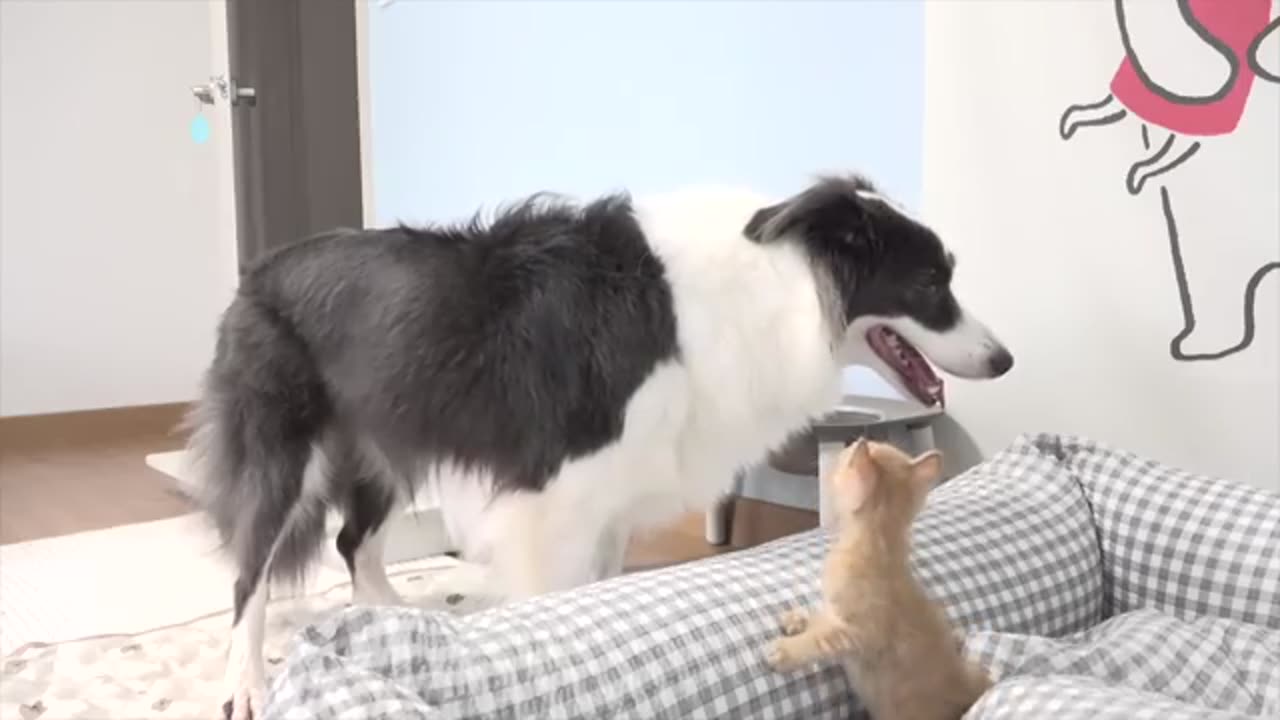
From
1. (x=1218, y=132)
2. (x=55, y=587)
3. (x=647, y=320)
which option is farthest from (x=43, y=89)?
(x=1218, y=132)

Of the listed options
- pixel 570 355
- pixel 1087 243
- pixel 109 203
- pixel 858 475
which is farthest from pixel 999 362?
pixel 109 203

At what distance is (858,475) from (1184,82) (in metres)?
1.05

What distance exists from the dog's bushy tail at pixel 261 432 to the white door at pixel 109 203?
2.76 m

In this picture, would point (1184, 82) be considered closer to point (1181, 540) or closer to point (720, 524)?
point (1181, 540)

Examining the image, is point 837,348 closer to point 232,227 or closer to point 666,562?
point 666,562

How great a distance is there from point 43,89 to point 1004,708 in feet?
13.7

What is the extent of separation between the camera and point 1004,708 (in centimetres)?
110

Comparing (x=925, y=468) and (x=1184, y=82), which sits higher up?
(x=1184, y=82)

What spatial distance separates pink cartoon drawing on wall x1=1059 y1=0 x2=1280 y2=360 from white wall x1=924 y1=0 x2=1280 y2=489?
0.01 metres

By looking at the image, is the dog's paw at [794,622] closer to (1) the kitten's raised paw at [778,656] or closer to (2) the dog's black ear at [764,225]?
(1) the kitten's raised paw at [778,656]

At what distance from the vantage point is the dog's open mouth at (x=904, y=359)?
179 centimetres

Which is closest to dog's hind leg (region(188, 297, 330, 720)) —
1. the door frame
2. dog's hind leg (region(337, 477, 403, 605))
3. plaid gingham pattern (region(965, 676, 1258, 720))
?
dog's hind leg (region(337, 477, 403, 605))

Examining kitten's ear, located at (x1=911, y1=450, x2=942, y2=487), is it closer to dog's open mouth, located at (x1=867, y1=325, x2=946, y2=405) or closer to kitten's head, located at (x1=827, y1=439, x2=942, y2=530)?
kitten's head, located at (x1=827, y1=439, x2=942, y2=530)

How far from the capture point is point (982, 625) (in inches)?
55.9
